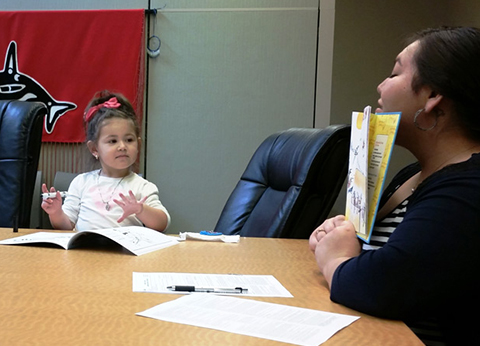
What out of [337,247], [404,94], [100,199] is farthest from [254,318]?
[100,199]

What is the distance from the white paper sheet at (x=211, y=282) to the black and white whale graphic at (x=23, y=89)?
A: 2.44 m

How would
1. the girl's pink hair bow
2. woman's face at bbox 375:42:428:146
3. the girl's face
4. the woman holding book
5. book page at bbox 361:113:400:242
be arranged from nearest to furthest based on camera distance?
1. the woman holding book
2. book page at bbox 361:113:400:242
3. woman's face at bbox 375:42:428:146
4. the girl's face
5. the girl's pink hair bow

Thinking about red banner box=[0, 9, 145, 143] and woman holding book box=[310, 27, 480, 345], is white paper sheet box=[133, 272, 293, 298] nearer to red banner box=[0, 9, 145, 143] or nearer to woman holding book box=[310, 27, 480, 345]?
woman holding book box=[310, 27, 480, 345]

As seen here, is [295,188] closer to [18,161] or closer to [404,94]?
[404,94]

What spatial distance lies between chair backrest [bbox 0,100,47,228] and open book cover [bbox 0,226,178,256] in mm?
756

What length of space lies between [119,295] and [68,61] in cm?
265

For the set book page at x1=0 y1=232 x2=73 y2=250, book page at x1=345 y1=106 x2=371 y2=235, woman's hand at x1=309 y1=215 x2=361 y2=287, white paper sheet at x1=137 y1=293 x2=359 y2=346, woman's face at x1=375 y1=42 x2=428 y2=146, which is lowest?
book page at x1=0 y1=232 x2=73 y2=250

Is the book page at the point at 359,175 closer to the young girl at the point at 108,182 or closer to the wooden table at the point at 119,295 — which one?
the wooden table at the point at 119,295

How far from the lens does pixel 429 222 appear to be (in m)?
0.83

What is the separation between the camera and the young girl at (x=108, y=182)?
196 centimetres

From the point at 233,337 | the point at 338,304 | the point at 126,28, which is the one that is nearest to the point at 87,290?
the point at 233,337

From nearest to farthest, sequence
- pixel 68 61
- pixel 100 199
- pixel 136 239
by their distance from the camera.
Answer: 1. pixel 136 239
2. pixel 100 199
3. pixel 68 61

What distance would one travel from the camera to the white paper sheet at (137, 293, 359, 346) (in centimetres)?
70

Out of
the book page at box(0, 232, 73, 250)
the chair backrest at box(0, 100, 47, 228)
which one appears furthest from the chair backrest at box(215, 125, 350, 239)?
the chair backrest at box(0, 100, 47, 228)
